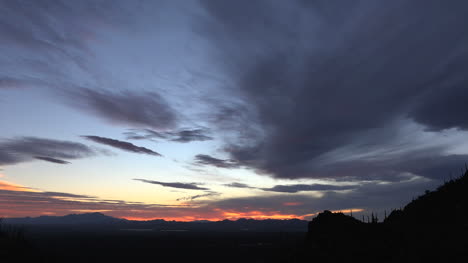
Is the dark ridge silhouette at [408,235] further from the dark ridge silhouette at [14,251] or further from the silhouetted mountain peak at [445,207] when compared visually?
the dark ridge silhouette at [14,251]

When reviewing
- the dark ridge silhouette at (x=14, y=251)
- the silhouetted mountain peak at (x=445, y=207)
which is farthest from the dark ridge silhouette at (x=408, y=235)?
the dark ridge silhouette at (x=14, y=251)

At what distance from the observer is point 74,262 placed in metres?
93.4

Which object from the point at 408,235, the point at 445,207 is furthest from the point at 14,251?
the point at 445,207

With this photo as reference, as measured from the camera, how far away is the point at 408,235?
56.9 metres

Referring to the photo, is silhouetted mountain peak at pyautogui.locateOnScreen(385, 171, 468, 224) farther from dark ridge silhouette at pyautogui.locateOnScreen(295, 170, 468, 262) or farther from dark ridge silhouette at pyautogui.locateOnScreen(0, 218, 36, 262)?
dark ridge silhouette at pyautogui.locateOnScreen(0, 218, 36, 262)

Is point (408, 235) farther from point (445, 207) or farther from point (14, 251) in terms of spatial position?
point (14, 251)

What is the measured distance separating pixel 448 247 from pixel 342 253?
28.5m

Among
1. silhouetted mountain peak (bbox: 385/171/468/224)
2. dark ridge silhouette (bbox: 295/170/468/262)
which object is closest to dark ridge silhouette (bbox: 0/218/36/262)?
dark ridge silhouette (bbox: 295/170/468/262)

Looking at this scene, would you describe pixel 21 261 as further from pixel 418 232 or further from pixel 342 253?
pixel 418 232

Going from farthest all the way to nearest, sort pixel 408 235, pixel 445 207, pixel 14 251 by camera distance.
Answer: pixel 445 207
pixel 408 235
pixel 14 251

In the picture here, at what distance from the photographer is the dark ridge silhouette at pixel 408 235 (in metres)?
40.8

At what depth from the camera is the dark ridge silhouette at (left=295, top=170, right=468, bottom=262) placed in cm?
4081

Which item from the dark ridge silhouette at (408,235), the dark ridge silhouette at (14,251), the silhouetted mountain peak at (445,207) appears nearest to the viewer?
the dark ridge silhouette at (408,235)

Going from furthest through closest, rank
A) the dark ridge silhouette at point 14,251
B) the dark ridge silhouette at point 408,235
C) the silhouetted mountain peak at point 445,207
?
the silhouetted mountain peak at point 445,207 < the dark ridge silhouette at point 14,251 < the dark ridge silhouette at point 408,235
